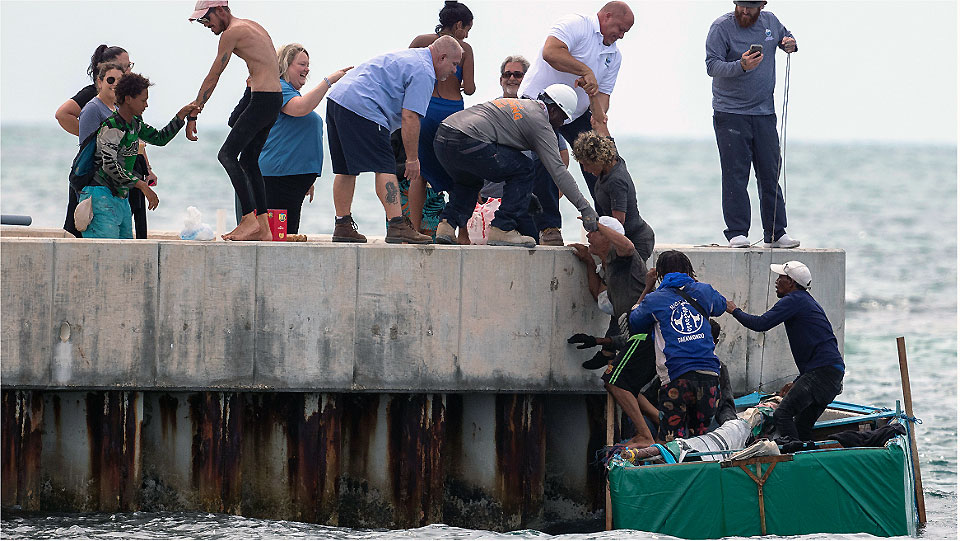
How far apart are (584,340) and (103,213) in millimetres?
3937

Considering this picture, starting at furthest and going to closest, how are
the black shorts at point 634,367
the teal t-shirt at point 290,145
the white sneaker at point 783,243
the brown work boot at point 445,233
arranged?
Result: 1. the teal t-shirt at point 290,145
2. the white sneaker at point 783,243
3. the brown work boot at point 445,233
4. the black shorts at point 634,367

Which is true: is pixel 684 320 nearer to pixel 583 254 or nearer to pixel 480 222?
pixel 583 254

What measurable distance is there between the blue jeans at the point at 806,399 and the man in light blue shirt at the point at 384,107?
10.8ft

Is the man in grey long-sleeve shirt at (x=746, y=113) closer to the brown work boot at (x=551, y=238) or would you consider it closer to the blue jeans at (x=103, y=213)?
the brown work boot at (x=551, y=238)

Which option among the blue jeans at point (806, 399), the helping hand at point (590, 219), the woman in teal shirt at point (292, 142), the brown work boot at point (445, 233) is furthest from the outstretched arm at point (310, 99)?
the blue jeans at point (806, 399)

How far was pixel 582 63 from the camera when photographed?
34.5 feet

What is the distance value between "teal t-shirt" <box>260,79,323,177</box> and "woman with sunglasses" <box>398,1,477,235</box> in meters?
1.01

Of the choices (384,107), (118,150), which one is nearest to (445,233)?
(384,107)

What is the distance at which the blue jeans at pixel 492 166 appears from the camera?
31.7 ft

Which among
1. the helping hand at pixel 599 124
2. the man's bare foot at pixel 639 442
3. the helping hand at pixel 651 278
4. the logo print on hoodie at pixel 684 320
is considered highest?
the helping hand at pixel 599 124

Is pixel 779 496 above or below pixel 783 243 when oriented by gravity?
below

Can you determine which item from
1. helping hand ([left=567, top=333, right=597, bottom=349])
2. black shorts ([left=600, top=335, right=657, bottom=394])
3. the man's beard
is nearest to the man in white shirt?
the man's beard

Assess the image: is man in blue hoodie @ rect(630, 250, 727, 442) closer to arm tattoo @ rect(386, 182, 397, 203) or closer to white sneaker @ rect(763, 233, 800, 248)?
white sneaker @ rect(763, 233, 800, 248)

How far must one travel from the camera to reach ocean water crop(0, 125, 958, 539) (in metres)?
9.09
